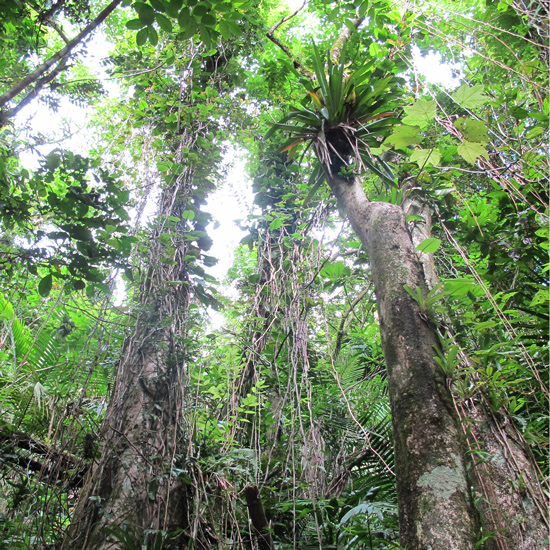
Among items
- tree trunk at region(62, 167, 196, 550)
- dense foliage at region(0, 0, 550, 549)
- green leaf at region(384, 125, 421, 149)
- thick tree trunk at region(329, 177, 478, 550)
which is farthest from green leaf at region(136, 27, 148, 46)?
thick tree trunk at region(329, 177, 478, 550)

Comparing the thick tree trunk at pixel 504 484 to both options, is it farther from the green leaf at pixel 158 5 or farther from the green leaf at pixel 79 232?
the green leaf at pixel 158 5

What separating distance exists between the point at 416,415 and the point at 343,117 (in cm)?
192

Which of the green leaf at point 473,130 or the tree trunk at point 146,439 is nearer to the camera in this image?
the green leaf at point 473,130

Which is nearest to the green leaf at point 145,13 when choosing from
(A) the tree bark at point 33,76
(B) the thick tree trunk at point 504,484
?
(A) the tree bark at point 33,76

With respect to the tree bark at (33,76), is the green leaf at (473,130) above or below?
below

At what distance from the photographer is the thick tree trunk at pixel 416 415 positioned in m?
0.98

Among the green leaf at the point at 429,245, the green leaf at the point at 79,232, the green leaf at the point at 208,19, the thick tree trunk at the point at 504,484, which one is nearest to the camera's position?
the thick tree trunk at the point at 504,484

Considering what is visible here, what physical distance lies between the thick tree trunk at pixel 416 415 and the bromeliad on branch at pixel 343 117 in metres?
0.74

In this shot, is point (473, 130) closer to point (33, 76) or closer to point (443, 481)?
point (443, 481)

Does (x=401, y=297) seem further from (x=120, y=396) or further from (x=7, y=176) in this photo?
(x=7, y=176)

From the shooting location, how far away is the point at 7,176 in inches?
73.4

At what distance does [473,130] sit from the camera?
1546mm

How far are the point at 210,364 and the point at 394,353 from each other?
1.56 metres

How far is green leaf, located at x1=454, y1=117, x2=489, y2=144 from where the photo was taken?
152 cm
